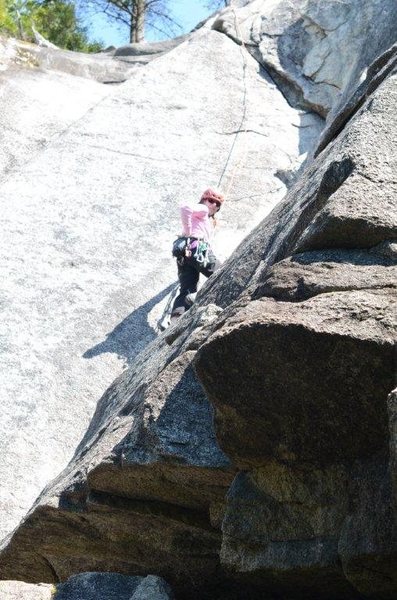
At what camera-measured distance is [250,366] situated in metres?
4.39

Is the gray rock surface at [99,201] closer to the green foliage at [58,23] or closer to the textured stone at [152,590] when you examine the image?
the textured stone at [152,590]

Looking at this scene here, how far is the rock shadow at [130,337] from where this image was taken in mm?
11148

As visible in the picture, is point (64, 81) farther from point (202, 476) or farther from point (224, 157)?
point (202, 476)

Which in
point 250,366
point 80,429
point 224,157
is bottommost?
point 80,429

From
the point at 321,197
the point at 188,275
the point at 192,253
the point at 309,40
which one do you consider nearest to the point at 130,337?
the point at 188,275

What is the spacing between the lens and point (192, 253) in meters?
10.5

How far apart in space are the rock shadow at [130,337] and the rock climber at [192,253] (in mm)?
734

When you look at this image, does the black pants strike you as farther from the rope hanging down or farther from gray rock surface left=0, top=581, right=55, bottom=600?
gray rock surface left=0, top=581, right=55, bottom=600

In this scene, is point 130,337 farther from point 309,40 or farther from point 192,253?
point 309,40

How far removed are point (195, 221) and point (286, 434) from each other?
6.31 metres

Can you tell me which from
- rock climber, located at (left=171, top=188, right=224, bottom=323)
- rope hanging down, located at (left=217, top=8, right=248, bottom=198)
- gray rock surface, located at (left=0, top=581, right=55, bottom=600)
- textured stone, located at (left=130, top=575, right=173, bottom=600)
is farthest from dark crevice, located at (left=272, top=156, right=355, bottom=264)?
rope hanging down, located at (left=217, top=8, right=248, bottom=198)

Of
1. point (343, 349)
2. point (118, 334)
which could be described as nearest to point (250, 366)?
point (343, 349)

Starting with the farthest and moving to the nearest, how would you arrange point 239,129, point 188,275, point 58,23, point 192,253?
point 58,23, point 239,129, point 188,275, point 192,253

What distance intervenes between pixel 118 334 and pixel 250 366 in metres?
7.14
